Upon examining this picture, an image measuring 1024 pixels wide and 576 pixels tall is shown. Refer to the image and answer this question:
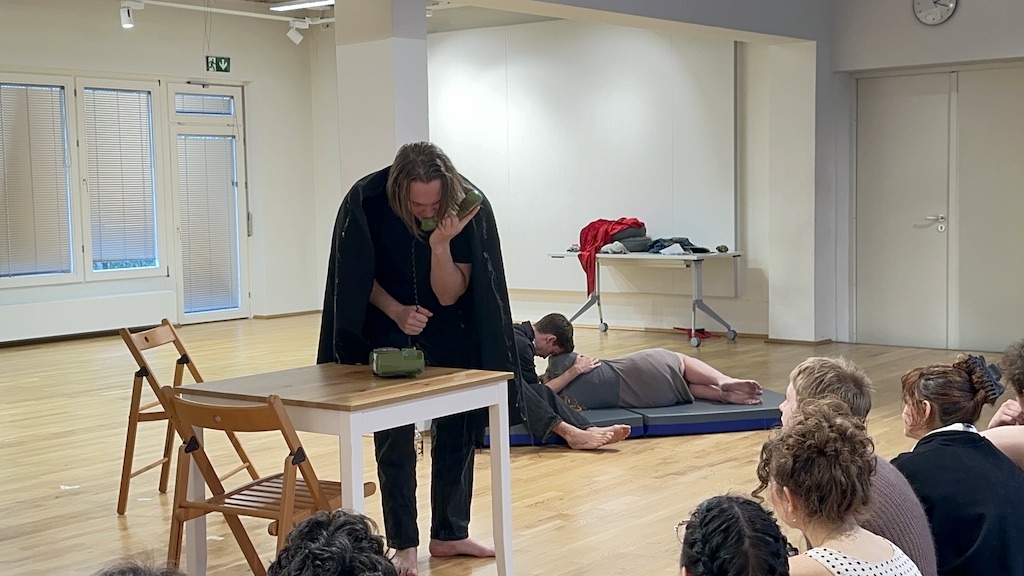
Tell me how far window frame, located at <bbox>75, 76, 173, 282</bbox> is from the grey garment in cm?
697

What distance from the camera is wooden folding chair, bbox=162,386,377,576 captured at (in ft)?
10.1

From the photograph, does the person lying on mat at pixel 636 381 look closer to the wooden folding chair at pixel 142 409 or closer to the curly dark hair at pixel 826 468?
the wooden folding chair at pixel 142 409

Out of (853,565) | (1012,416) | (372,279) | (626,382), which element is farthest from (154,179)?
(853,565)

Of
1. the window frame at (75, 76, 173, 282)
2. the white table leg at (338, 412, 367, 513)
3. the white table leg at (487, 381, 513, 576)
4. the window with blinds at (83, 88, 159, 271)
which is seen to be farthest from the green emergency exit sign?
the white table leg at (338, 412, 367, 513)

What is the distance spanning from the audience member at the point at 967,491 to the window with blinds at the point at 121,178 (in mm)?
10313

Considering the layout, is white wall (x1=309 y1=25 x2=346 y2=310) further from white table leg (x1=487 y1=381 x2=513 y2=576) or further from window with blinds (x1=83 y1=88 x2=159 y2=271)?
white table leg (x1=487 y1=381 x2=513 y2=576)

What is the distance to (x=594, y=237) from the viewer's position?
426 inches

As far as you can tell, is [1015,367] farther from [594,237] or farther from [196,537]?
[594,237]

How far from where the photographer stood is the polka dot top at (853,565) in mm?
2021

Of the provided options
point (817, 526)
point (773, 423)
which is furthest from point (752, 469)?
point (817, 526)

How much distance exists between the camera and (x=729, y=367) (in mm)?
8570

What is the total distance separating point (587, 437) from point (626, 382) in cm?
54

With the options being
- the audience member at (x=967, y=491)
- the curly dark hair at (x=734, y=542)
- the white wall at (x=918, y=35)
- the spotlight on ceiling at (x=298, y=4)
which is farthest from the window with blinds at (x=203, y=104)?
the curly dark hair at (x=734, y=542)

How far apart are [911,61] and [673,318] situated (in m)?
3.14
